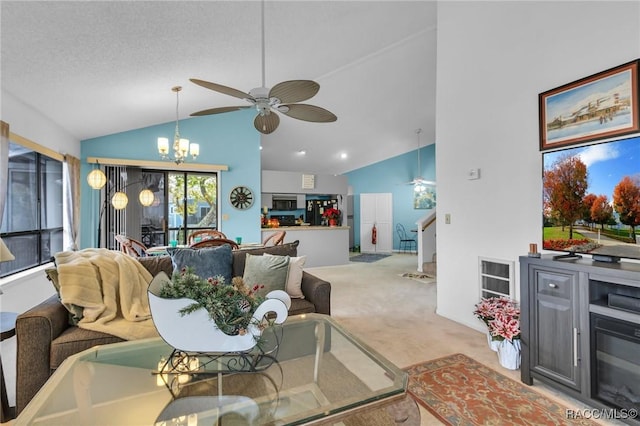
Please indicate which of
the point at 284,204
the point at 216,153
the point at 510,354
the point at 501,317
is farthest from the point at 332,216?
the point at 510,354

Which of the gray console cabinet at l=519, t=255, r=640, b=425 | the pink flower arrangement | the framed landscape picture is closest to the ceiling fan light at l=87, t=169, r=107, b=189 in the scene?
the pink flower arrangement

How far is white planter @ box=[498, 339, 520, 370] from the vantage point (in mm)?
2352

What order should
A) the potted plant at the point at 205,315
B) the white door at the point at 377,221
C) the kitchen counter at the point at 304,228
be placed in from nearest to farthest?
1. the potted plant at the point at 205,315
2. the kitchen counter at the point at 304,228
3. the white door at the point at 377,221

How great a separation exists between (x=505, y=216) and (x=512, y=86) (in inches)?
47.9

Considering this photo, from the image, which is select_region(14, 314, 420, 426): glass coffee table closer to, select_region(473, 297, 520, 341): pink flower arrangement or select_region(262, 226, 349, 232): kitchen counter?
select_region(473, 297, 520, 341): pink flower arrangement

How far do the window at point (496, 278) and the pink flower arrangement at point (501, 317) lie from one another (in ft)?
0.57

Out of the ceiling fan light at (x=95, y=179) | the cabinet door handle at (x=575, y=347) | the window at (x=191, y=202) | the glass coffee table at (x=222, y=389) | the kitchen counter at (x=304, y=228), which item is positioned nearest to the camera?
the glass coffee table at (x=222, y=389)

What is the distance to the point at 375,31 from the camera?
3.88 metres

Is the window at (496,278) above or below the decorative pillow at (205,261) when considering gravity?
below

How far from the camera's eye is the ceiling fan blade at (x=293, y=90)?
2.15 meters

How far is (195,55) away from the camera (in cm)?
327

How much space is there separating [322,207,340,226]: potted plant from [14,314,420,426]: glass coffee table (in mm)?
5842

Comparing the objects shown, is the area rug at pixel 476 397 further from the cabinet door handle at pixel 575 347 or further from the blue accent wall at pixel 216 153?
the blue accent wall at pixel 216 153

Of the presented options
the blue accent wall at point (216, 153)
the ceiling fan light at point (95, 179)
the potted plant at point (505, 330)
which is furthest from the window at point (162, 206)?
the potted plant at point (505, 330)
